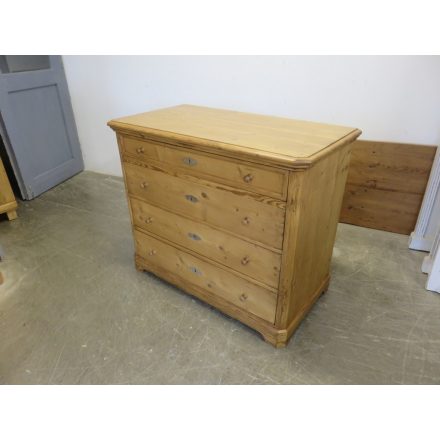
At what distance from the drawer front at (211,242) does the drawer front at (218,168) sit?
0.26 metres

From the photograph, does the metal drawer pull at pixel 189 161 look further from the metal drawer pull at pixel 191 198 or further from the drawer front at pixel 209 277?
the drawer front at pixel 209 277

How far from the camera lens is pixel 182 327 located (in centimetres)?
165

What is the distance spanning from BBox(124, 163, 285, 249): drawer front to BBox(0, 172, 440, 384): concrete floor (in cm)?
53

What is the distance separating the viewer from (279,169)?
1.17 metres

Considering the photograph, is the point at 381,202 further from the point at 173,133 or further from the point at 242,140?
the point at 173,133

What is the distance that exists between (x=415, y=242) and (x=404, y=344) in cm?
86

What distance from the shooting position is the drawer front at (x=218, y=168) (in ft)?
3.96

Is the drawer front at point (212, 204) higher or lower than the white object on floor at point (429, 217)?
higher

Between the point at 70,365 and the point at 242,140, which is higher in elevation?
the point at 242,140

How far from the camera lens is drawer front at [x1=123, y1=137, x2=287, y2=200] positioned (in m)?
1.21

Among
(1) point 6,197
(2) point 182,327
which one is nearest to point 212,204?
(2) point 182,327

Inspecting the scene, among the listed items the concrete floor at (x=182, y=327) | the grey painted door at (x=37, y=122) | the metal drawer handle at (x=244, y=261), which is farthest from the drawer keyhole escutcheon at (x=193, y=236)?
the grey painted door at (x=37, y=122)

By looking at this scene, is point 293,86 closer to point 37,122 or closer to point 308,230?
point 308,230
